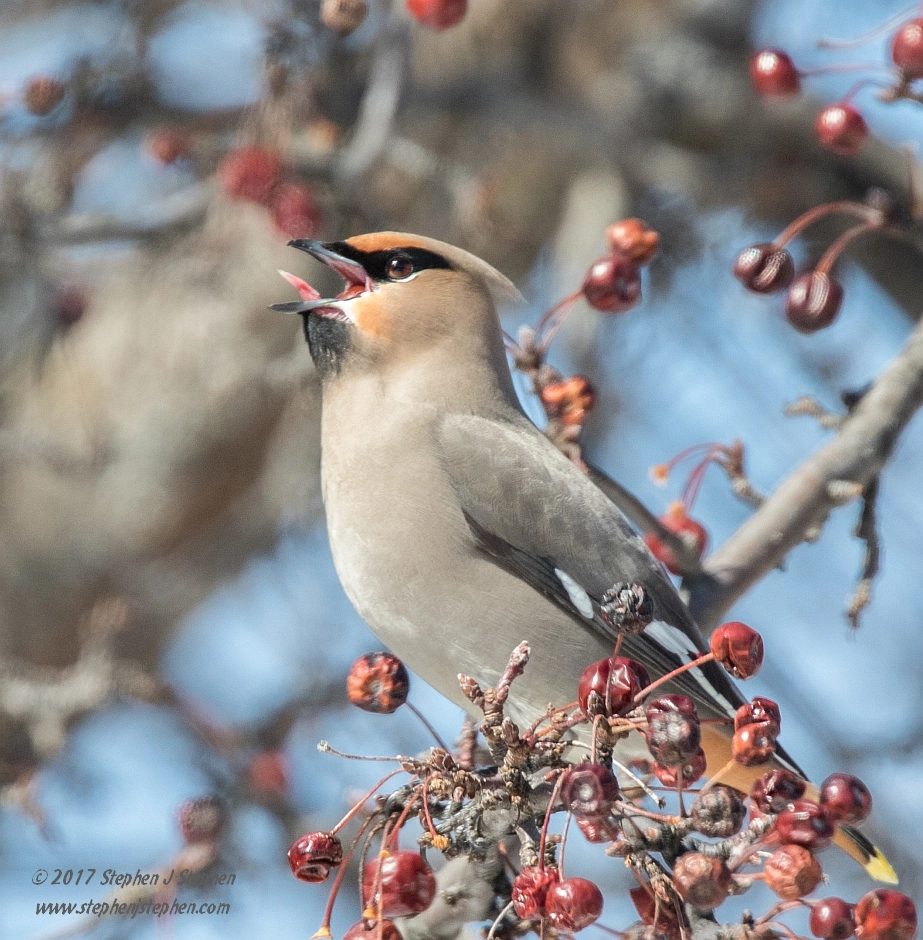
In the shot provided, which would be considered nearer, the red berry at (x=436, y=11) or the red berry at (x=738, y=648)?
the red berry at (x=738, y=648)

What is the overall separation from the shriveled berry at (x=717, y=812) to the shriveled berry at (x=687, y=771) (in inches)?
2.4

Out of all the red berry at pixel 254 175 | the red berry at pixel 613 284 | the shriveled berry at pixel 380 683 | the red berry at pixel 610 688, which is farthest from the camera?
the red berry at pixel 254 175

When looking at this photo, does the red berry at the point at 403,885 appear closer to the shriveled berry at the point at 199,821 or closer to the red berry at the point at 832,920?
the red berry at the point at 832,920

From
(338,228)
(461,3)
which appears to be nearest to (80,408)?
(338,228)

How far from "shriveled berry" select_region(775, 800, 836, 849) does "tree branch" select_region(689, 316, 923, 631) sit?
1.13 m

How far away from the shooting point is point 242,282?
5.11m

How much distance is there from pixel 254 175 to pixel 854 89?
A: 1.80 m

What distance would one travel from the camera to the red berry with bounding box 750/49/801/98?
3.24 m

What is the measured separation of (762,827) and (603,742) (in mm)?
260

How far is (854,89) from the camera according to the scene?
313 cm

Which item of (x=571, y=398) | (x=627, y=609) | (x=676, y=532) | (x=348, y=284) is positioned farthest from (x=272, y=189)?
Result: (x=627, y=609)

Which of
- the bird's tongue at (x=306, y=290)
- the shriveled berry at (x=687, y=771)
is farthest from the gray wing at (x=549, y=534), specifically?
the shriveled berry at (x=687, y=771)

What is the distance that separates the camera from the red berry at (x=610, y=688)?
5.90 feet

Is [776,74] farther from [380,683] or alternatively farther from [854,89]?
[380,683]
